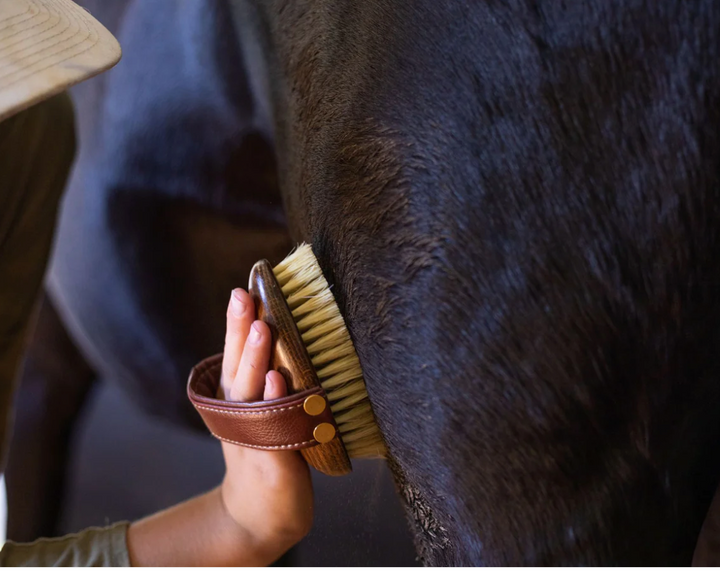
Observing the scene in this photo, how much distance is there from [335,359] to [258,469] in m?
0.13

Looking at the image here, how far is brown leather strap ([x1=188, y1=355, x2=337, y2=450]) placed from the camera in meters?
0.32

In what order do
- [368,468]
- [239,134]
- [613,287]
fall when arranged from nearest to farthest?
[613,287], [368,468], [239,134]

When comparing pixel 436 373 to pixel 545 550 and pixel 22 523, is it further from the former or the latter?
pixel 22 523

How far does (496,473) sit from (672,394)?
0.23 feet

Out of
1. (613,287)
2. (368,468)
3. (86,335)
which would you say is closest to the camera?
(613,287)

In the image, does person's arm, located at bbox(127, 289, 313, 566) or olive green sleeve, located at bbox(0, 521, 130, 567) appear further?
olive green sleeve, located at bbox(0, 521, 130, 567)

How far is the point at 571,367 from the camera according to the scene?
0.73 ft

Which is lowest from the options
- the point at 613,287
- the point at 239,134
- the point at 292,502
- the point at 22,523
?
the point at 22,523

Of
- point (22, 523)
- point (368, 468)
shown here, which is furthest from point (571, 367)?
point (22, 523)

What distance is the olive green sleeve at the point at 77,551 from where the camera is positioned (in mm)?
497

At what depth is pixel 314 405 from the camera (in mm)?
323

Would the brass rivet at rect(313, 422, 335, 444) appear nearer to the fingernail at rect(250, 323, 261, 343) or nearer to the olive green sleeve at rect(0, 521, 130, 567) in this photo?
the fingernail at rect(250, 323, 261, 343)

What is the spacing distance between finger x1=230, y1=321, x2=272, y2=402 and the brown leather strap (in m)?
0.01

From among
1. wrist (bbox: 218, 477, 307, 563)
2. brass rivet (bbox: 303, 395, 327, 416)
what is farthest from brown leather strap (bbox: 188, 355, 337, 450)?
wrist (bbox: 218, 477, 307, 563)
